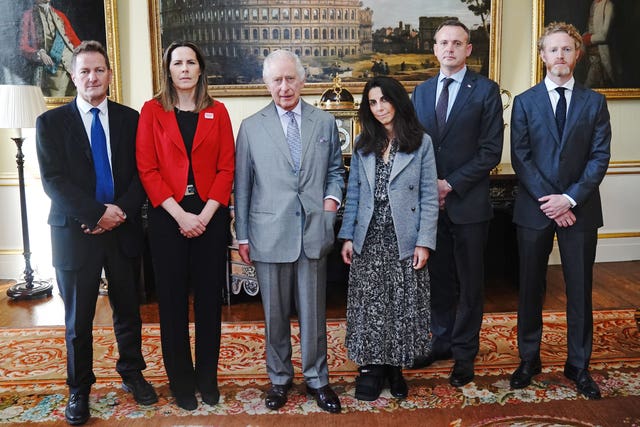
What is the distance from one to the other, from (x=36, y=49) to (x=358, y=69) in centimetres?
264

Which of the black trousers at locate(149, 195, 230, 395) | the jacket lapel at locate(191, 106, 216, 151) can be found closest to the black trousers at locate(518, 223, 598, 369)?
the black trousers at locate(149, 195, 230, 395)

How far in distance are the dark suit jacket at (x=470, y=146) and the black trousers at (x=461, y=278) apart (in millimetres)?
91

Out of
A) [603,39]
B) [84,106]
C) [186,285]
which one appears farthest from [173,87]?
[603,39]

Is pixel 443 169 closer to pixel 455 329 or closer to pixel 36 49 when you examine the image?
pixel 455 329

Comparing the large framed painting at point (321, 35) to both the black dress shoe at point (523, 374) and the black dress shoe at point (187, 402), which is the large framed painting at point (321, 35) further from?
the black dress shoe at point (187, 402)

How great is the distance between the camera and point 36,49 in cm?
479

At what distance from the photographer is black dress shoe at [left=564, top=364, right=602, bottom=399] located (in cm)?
279

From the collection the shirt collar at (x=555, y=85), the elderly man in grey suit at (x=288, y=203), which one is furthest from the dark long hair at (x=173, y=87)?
the shirt collar at (x=555, y=85)

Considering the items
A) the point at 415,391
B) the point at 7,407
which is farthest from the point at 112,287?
the point at 415,391

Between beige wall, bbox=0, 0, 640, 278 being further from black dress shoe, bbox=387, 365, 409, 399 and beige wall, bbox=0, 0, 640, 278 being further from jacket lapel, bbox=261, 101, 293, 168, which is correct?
black dress shoe, bbox=387, 365, 409, 399

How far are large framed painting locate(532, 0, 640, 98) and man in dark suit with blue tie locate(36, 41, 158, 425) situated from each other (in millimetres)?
3810

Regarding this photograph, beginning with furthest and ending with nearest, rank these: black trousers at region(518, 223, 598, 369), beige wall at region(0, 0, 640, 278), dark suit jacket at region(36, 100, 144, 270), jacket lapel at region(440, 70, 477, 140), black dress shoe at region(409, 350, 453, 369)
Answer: beige wall at region(0, 0, 640, 278) < black dress shoe at region(409, 350, 453, 369) < jacket lapel at region(440, 70, 477, 140) < black trousers at region(518, 223, 598, 369) < dark suit jacket at region(36, 100, 144, 270)

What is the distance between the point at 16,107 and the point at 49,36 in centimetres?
85

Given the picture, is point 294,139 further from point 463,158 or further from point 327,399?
point 327,399
